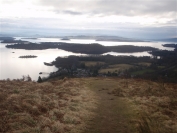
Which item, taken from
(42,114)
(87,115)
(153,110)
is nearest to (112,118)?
(87,115)

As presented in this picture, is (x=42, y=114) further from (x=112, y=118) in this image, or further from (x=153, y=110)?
(x=153, y=110)

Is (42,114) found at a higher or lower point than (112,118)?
higher

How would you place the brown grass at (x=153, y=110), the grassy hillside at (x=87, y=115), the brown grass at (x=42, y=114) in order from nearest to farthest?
the brown grass at (x=42, y=114) → the grassy hillside at (x=87, y=115) → the brown grass at (x=153, y=110)

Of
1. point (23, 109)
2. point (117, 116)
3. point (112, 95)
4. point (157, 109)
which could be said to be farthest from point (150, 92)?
point (23, 109)

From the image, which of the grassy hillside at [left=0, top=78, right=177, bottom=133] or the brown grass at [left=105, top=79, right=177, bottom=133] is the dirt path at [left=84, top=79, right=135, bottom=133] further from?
the brown grass at [left=105, top=79, right=177, bottom=133]

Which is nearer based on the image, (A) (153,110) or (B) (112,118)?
(B) (112,118)

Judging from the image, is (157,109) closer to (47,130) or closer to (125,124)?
(125,124)

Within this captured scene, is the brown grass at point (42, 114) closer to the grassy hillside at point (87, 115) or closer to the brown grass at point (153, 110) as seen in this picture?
the grassy hillside at point (87, 115)

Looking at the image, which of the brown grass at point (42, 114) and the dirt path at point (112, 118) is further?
the dirt path at point (112, 118)

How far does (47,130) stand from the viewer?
9359mm

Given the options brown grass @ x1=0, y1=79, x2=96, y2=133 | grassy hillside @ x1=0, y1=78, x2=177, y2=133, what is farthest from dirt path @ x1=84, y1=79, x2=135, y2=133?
brown grass @ x1=0, y1=79, x2=96, y2=133

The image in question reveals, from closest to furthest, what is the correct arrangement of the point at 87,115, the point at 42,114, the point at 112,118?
the point at 42,114, the point at 112,118, the point at 87,115

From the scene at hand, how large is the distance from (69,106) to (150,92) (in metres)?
10.1

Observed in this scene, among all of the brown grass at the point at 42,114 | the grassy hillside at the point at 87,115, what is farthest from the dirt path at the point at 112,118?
the brown grass at the point at 42,114
